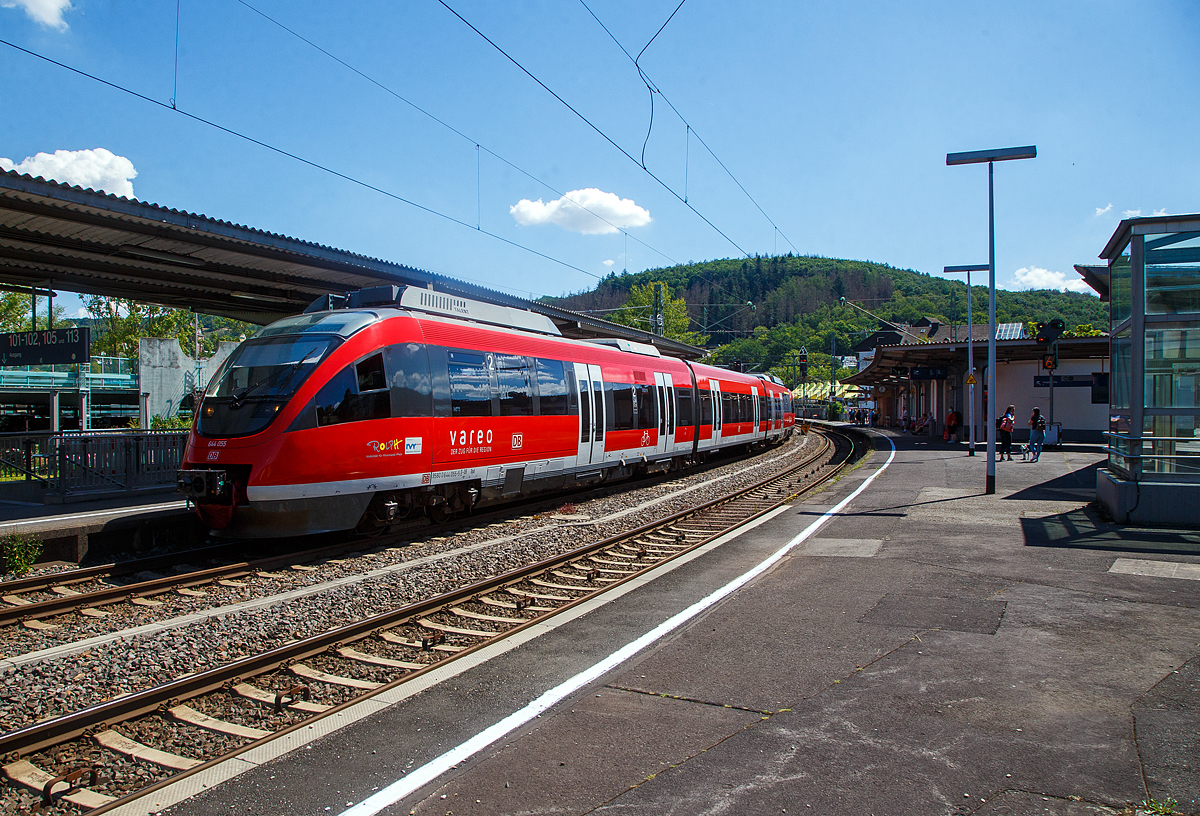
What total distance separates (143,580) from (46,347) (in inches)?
320

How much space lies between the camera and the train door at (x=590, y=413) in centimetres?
1545

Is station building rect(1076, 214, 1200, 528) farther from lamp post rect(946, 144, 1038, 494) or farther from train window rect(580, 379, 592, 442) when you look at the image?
train window rect(580, 379, 592, 442)

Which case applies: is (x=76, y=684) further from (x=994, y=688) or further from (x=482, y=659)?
(x=994, y=688)

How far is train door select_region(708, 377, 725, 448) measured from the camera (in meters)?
23.9

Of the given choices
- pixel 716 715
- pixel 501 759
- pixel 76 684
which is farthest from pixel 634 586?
pixel 76 684

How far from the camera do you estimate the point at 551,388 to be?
14.3 meters

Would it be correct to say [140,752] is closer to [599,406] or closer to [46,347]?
[599,406]

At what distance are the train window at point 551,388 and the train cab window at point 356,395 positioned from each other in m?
3.99

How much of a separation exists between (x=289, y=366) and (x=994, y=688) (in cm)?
842

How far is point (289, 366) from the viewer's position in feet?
32.1

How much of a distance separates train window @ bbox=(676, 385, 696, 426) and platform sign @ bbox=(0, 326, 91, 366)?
13286 mm

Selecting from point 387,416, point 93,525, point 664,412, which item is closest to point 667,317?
point 664,412

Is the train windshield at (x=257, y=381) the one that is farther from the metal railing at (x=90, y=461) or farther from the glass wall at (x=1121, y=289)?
the glass wall at (x=1121, y=289)

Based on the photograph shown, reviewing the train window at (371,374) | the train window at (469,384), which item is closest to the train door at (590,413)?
the train window at (469,384)
